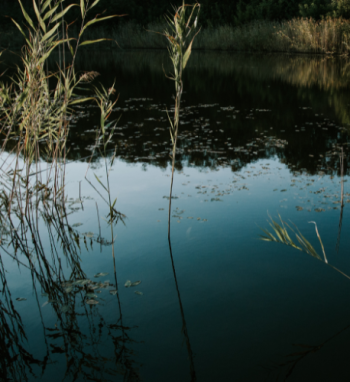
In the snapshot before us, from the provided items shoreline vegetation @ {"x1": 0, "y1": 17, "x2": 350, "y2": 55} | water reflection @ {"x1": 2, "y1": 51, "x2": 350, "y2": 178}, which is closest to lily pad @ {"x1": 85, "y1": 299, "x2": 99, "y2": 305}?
water reflection @ {"x1": 2, "y1": 51, "x2": 350, "y2": 178}

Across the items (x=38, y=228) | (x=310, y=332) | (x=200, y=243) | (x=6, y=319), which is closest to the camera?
(x=310, y=332)

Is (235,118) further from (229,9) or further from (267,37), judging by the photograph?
(229,9)

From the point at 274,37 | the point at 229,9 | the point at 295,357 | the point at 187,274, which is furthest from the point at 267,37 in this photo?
the point at 295,357

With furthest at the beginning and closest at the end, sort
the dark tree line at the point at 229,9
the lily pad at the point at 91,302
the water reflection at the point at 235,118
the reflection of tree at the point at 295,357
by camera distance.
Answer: the dark tree line at the point at 229,9 → the water reflection at the point at 235,118 → the lily pad at the point at 91,302 → the reflection of tree at the point at 295,357

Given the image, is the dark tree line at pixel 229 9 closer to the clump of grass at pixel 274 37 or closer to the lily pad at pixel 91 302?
the clump of grass at pixel 274 37

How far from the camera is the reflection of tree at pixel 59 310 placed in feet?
6.49

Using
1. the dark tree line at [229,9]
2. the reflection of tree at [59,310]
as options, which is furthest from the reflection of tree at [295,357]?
the dark tree line at [229,9]

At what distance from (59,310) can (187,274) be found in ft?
2.73

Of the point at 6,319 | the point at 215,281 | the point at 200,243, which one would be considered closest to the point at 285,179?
the point at 200,243

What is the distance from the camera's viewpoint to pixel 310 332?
2.15 metres

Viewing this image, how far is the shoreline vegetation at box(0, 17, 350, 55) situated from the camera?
643 inches

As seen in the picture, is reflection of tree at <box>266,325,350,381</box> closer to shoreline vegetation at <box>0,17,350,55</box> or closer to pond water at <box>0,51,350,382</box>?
pond water at <box>0,51,350,382</box>

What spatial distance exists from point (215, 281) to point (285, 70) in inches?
469

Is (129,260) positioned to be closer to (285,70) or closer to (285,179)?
(285,179)
